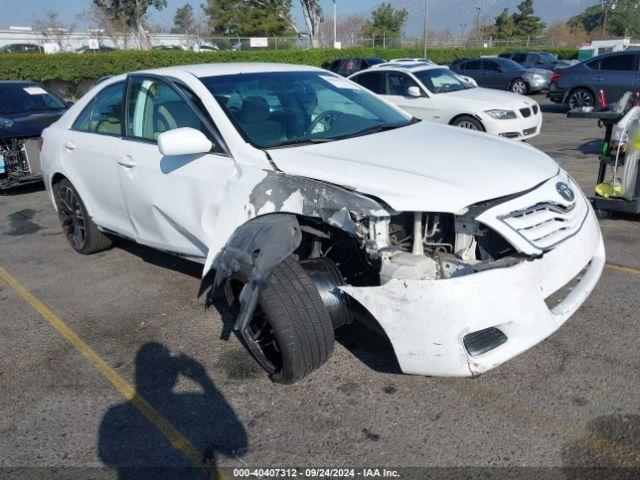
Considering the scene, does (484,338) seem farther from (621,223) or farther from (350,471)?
(621,223)

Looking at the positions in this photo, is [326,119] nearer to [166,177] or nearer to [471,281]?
[166,177]

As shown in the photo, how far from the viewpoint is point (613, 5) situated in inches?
2518

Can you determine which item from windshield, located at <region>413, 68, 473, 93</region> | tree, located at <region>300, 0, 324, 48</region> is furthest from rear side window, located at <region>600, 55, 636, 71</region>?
tree, located at <region>300, 0, 324, 48</region>

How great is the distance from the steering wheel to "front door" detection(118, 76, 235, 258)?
65cm

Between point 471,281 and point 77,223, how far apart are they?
13.3 ft

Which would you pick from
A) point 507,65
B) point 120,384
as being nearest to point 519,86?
point 507,65

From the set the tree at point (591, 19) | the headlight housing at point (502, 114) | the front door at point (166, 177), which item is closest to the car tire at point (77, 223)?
the front door at point (166, 177)

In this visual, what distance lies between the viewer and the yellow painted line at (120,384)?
2725 mm

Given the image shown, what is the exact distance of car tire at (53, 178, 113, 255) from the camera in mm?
5164

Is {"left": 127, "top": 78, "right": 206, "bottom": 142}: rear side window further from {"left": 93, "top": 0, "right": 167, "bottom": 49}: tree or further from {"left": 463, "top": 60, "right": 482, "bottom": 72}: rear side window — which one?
{"left": 93, "top": 0, "right": 167, "bottom": 49}: tree

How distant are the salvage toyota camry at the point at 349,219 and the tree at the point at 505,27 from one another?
206ft

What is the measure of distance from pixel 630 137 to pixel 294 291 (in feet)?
11.9

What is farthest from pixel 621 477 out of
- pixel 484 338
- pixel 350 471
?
pixel 350 471

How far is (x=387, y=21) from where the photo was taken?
196 ft
